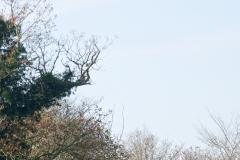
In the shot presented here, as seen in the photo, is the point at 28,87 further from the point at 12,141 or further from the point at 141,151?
the point at 141,151

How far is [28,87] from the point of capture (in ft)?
66.2

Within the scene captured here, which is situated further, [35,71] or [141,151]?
[141,151]

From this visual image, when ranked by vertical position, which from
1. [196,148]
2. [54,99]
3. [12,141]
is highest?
[196,148]

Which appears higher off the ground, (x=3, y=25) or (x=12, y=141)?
(x=3, y=25)

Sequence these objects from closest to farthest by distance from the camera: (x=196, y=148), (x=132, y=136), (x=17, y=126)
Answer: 1. (x=17, y=126)
2. (x=196, y=148)
3. (x=132, y=136)

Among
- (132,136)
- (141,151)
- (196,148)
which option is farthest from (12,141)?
(132,136)

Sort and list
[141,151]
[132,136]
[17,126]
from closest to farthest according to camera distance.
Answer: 1. [17,126]
2. [141,151]
3. [132,136]

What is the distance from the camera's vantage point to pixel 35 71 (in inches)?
816

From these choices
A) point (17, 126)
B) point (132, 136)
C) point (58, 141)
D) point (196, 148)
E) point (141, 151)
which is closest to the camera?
point (17, 126)

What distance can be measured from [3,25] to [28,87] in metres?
2.86

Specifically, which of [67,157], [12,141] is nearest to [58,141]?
[67,157]

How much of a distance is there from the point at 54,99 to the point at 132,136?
88.5ft

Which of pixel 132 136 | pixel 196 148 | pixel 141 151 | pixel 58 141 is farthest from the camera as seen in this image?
pixel 132 136

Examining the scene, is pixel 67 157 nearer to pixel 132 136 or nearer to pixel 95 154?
pixel 95 154
